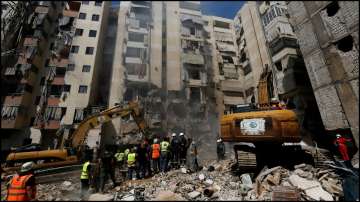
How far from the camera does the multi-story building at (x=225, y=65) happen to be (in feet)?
100

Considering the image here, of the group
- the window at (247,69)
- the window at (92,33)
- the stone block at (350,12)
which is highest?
the window at (92,33)

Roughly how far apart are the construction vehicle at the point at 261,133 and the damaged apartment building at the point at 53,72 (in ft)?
67.0

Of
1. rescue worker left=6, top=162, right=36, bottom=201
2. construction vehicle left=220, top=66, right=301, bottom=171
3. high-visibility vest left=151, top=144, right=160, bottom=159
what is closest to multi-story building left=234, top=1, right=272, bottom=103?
construction vehicle left=220, top=66, right=301, bottom=171

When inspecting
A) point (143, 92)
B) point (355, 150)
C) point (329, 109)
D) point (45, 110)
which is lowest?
point (355, 150)

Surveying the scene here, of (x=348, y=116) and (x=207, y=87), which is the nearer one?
(x=348, y=116)

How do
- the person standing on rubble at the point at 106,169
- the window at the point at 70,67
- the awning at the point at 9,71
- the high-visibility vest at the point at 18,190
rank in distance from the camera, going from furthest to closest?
the window at the point at 70,67 → the awning at the point at 9,71 → the person standing on rubble at the point at 106,169 → the high-visibility vest at the point at 18,190

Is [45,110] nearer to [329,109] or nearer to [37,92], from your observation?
[37,92]

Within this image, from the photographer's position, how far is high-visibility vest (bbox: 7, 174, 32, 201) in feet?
15.7

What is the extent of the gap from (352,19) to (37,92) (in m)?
32.2

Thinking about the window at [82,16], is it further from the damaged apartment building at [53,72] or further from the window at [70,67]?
the window at [70,67]

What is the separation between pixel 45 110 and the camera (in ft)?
77.0

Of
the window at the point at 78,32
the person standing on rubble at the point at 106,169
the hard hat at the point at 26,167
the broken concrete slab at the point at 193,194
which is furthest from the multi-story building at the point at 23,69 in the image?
the broken concrete slab at the point at 193,194

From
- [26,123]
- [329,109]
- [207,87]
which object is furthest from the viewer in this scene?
[207,87]

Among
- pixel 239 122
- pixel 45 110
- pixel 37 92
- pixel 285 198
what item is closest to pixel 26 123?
pixel 45 110
